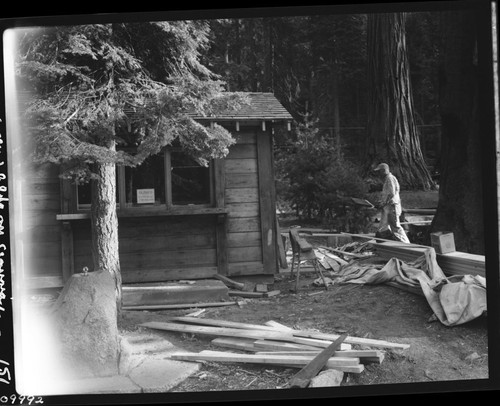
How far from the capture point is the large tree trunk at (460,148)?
16.9 ft

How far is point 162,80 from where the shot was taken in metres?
5.31

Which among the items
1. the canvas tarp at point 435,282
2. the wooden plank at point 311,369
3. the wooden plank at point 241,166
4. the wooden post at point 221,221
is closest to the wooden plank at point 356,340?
the wooden plank at point 311,369

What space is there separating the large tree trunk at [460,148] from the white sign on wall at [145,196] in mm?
2915

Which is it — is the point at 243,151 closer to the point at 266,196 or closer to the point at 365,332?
the point at 266,196

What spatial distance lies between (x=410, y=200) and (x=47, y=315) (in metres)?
3.34

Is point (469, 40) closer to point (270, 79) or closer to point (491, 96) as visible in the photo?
point (491, 96)

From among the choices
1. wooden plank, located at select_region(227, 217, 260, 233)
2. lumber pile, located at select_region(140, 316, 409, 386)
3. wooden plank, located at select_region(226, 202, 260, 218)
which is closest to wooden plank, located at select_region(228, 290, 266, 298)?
wooden plank, located at select_region(227, 217, 260, 233)

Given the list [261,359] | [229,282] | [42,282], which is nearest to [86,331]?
[42,282]

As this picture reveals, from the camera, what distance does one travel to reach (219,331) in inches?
183

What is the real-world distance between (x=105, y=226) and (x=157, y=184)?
114 cm

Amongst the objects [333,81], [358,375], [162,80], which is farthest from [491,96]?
[162,80]

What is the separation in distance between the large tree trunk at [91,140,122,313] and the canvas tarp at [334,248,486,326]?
2212 mm

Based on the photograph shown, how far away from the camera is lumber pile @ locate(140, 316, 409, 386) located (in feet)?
13.3

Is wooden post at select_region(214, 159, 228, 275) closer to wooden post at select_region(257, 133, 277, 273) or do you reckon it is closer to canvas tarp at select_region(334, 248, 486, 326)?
wooden post at select_region(257, 133, 277, 273)
